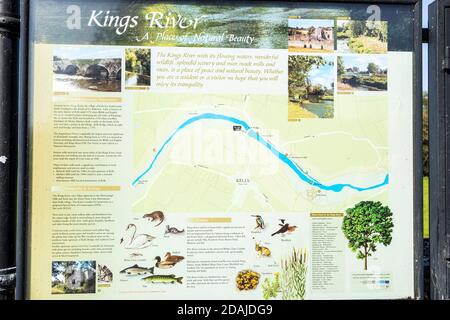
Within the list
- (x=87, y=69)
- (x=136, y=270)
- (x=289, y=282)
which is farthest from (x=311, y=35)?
(x=136, y=270)

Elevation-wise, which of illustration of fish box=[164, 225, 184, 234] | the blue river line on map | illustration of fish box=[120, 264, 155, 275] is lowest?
illustration of fish box=[120, 264, 155, 275]

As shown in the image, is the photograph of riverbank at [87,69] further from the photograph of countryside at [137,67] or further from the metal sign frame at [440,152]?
the metal sign frame at [440,152]

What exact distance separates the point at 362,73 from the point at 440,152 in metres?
0.60

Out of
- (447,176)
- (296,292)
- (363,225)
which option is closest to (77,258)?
(296,292)

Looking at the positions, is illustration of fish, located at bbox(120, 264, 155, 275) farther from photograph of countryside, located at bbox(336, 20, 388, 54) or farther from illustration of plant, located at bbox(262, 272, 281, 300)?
photograph of countryside, located at bbox(336, 20, 388, 54)

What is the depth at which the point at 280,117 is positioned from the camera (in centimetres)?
312

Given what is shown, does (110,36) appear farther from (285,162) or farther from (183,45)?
(285,162)

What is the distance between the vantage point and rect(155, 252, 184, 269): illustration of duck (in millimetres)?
3062

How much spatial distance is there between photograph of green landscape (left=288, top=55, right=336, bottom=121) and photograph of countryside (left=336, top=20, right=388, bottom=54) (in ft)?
0.40

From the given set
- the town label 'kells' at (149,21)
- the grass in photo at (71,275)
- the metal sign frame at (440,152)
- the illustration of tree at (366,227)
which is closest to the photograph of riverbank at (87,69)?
the town label 'kells' at (149,21)

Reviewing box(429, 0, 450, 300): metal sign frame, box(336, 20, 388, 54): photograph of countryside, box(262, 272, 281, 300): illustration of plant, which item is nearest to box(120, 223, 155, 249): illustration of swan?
box(262, 272, 281, 300): illustration of plant

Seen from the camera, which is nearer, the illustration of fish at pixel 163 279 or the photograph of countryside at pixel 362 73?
the illustration of fish at pixel 163 279

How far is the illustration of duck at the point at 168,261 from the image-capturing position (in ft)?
10.0

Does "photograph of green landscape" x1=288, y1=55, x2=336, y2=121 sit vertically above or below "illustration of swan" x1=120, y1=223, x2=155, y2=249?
above
